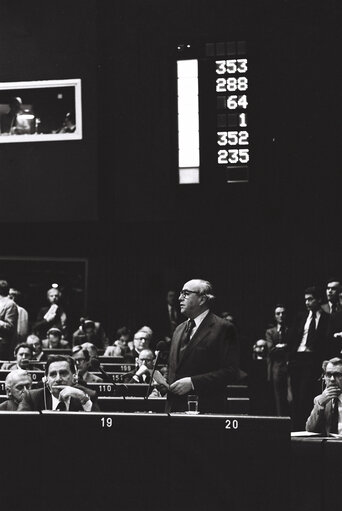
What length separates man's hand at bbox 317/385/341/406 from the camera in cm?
725

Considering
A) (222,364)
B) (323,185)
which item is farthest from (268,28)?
(222,364)

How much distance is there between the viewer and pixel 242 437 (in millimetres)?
4746

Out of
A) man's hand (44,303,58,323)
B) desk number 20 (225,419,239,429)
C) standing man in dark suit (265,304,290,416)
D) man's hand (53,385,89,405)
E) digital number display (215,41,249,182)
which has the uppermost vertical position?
digital number display (215,41,249,182)

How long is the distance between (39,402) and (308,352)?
530cm

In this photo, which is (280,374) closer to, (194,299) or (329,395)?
(329,395)

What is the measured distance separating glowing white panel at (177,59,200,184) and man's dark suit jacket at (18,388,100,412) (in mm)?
8353

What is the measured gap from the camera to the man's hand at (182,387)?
685cm

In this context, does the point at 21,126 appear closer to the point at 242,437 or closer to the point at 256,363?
the point at 256,363

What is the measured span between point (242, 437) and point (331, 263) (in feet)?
43.7

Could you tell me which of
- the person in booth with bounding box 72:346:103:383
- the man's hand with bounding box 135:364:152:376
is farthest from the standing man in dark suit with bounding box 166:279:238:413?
the person in booth with bounding box 72:346:103:383

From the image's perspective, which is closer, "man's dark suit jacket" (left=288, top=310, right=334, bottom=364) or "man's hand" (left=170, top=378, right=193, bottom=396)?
"man's hand" (left=170, top=378, right=193, bottom=396)

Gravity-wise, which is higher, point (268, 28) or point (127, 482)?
point (268, 28)

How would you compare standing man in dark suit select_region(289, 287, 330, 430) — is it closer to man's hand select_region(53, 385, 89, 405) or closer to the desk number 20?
man's hand select_region(53, 385, 89, 405)

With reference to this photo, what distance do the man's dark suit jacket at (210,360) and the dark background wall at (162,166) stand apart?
8963 mm
